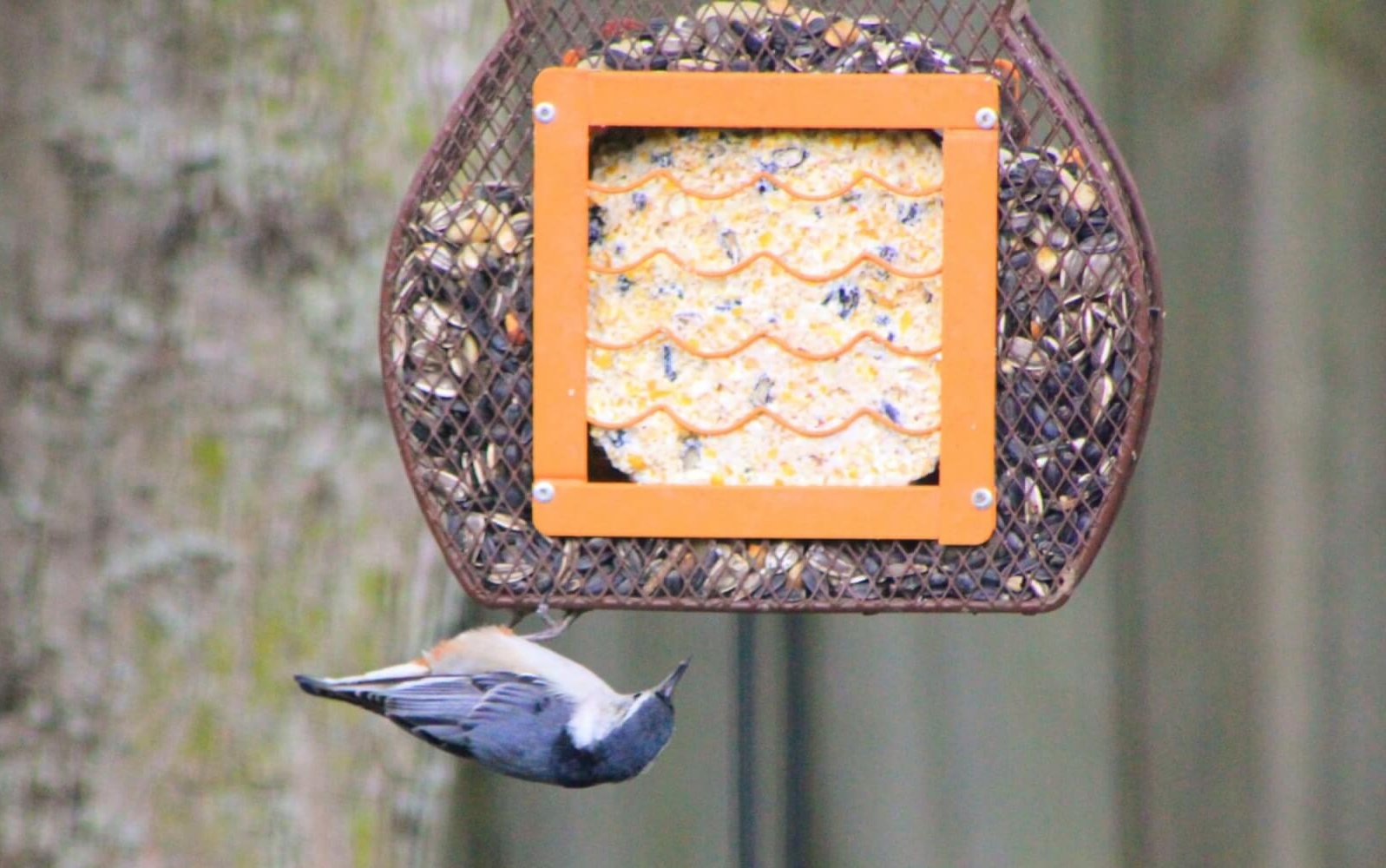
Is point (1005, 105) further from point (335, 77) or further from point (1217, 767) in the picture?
point (1217, 767)

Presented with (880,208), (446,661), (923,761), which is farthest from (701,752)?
(880,208)

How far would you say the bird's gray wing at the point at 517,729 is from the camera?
1.55m

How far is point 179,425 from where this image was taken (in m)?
1.89

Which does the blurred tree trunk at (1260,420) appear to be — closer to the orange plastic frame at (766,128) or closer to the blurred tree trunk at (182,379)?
the orange plastic frame at (766,128)

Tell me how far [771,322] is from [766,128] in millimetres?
168

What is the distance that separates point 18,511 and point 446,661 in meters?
0.64

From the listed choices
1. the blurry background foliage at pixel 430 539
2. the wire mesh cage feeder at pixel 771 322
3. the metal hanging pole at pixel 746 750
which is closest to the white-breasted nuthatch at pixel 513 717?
the wire mesh cage feeder at pixel 771 322

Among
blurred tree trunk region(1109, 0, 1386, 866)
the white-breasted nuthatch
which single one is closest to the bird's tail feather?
the white-breasted nuthatch

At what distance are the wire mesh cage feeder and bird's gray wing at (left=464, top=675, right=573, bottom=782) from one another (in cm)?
16

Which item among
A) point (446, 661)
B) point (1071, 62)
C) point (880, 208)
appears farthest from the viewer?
point (1071, 62)

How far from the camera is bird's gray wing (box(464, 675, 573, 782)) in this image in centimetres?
155

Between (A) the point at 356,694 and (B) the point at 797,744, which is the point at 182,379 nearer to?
(A) the point at 356,694

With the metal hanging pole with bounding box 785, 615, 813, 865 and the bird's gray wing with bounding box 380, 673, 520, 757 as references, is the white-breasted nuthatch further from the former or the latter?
the metal hanging pole with bounding box 785, 615, 813, 865

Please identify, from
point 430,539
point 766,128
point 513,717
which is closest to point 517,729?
point 513,717
